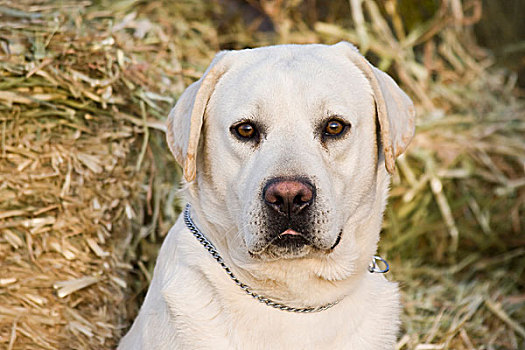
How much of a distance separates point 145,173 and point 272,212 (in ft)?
4.86

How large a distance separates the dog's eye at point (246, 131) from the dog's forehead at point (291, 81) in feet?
0.16

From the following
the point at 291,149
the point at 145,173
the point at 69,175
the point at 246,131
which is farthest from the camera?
the point at 145,173

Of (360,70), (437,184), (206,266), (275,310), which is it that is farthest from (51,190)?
(437,184)

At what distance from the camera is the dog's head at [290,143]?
2.26 metres

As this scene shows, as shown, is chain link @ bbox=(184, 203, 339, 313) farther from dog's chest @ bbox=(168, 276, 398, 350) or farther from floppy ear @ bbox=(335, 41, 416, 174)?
floppy ear @ bbox=(335, 41, 416, 174)

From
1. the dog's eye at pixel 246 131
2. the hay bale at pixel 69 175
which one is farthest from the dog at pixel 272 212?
the hay bale at pixel 69 175

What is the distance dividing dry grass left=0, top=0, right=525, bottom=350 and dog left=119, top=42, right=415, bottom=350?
2.54 feet

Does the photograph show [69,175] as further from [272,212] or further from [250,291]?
[272,212]

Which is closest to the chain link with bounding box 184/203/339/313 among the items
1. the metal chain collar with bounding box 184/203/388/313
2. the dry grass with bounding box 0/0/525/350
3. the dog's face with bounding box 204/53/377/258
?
the metal chain collar with bounding box 184/203/388/313

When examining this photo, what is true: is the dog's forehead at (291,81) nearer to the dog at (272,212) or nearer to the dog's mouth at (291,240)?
the dog at (272,212)

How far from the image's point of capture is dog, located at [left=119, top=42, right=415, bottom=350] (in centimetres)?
232

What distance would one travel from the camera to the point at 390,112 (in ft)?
8.34

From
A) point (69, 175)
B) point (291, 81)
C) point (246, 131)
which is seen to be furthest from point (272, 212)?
point (69, 175)

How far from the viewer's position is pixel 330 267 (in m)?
2.47
